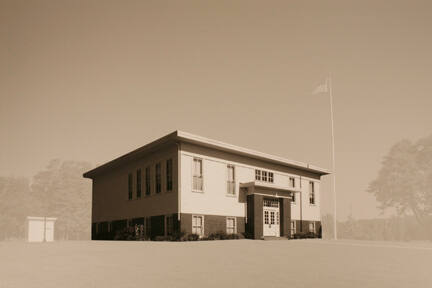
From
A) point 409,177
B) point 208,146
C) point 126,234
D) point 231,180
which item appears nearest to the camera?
point 208,146

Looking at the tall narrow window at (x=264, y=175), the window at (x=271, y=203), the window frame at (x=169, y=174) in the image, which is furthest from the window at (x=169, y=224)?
the tall narrow window at (x=264, y=175)

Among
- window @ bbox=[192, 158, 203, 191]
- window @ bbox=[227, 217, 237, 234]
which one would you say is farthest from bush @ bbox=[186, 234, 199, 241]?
window @ bbox=[227, 217, 237, 234]

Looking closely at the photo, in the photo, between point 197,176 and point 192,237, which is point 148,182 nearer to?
point 197,176

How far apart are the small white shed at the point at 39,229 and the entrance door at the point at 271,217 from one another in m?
23.6

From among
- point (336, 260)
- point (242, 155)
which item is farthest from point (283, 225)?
point (336, 260)

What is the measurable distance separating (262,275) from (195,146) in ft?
61.8

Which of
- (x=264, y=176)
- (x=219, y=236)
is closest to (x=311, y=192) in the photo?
(x=264, y=176)

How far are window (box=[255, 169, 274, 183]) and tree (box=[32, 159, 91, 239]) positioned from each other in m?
43.8

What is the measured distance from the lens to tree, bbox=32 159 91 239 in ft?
235

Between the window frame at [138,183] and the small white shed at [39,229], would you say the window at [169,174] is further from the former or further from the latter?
the small white shed at [39,229]

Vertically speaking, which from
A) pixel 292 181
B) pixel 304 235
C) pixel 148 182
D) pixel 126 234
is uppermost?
pixel 292 181

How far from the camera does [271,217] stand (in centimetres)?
3428

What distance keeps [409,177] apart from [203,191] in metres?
37.5

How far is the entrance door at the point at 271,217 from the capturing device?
3375 cm
